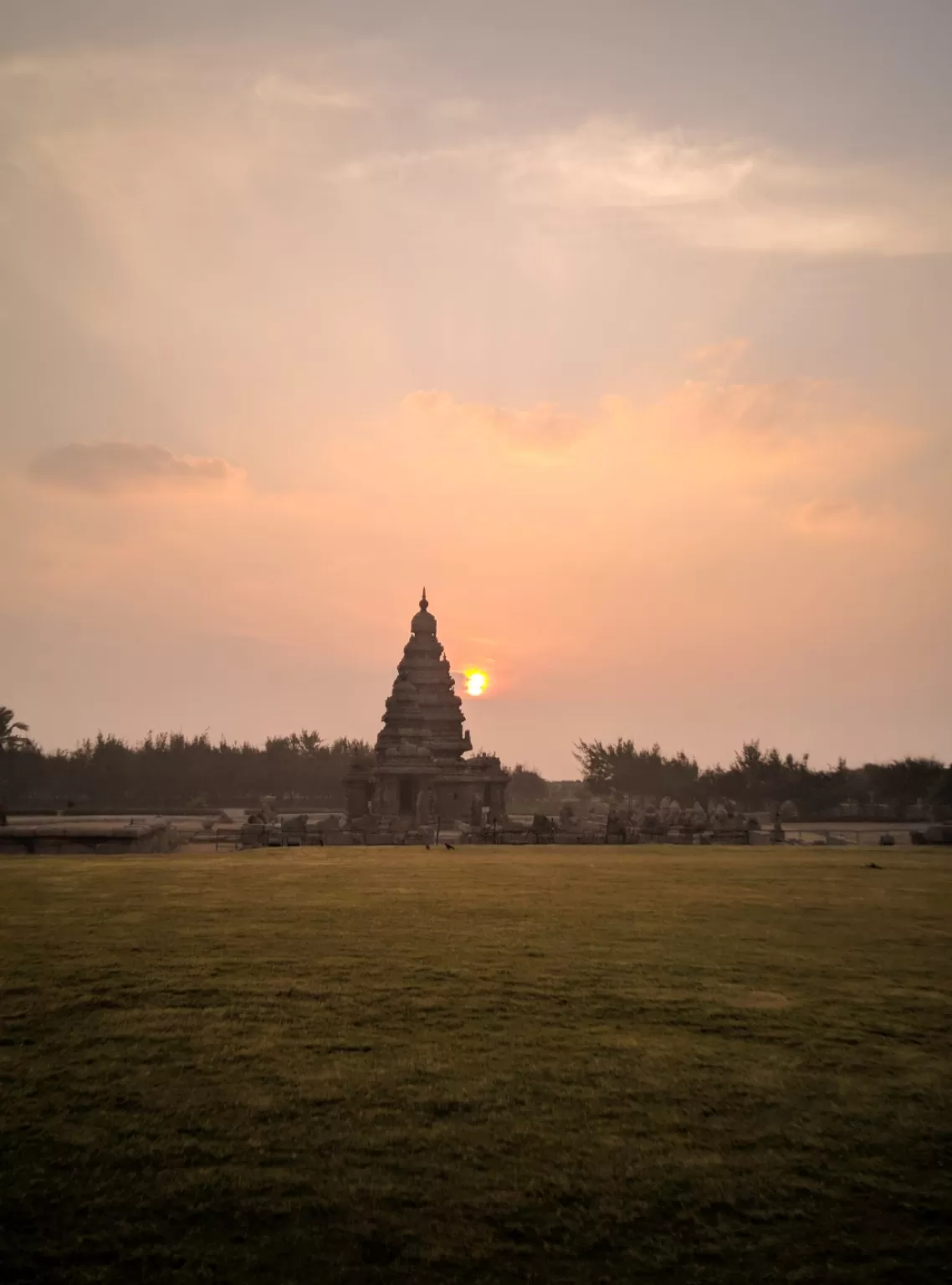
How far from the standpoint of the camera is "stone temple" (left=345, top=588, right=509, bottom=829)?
55.7m

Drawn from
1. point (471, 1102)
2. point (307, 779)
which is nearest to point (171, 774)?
point (307, 779)

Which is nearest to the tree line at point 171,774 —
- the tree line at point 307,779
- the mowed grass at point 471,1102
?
the tree line at point 307,779

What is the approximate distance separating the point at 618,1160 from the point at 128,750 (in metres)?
95.8

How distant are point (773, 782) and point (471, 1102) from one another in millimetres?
72671

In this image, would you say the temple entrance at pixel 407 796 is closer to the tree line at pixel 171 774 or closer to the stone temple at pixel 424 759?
the stone temple at pixel 424 759

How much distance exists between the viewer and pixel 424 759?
185ft

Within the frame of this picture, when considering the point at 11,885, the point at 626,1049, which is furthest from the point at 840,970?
the point at 11,885

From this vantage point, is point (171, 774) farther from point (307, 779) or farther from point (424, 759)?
point (424, 759)

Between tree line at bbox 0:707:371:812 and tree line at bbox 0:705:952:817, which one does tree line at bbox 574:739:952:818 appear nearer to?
tree line at bbox 0:705:952:817

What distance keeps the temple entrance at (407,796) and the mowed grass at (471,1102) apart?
4335cm

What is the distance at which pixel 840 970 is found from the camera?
11.1m

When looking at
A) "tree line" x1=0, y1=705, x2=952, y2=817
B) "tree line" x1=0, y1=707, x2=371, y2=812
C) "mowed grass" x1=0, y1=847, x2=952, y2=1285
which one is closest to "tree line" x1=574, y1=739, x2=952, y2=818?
"tree line" x1=0, y1=705, x2=952, y2=817

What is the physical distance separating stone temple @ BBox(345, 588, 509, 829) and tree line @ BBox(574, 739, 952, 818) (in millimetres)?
18934

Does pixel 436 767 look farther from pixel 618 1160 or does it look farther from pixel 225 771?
pixel 618 1160
